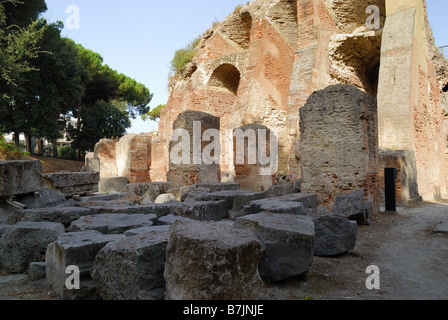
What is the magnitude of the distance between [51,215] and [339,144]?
4.60 m

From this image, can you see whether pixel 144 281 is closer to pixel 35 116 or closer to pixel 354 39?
pixel 354 39

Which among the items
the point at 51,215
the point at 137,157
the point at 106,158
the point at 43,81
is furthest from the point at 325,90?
the point at 43,81

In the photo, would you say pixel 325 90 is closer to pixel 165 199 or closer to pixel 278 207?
pixel 278 207

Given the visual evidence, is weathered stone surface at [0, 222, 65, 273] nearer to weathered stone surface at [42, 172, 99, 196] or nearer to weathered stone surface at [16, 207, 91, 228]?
weathered stone surface at [16, 207, 91, 228]

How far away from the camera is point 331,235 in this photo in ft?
11.5

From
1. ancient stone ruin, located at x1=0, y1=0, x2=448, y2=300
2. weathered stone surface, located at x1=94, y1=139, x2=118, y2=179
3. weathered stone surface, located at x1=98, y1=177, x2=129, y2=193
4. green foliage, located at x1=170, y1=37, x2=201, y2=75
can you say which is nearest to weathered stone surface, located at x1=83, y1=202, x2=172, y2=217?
ancient stone ruin, located at x1=0, y1=0, x2=448, y2=300

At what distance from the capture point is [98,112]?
80.5 feet

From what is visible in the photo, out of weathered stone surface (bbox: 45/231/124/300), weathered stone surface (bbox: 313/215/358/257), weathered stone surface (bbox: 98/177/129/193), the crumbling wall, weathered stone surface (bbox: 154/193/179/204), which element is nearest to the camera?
weathered stone surface (bbox: 45/231/124/300)

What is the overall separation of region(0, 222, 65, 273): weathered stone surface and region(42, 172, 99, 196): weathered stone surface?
2554 mm

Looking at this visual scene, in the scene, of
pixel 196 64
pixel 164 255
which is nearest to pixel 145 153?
pixel 196 64

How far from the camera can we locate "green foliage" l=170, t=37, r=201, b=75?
17.6 m

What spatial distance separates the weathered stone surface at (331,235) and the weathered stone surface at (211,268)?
159cm

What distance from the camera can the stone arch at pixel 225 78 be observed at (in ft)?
50.7

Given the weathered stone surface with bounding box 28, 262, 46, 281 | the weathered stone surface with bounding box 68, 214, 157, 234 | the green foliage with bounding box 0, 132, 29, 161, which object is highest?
the green foliage with bounding box 0, 132, 29, 161
